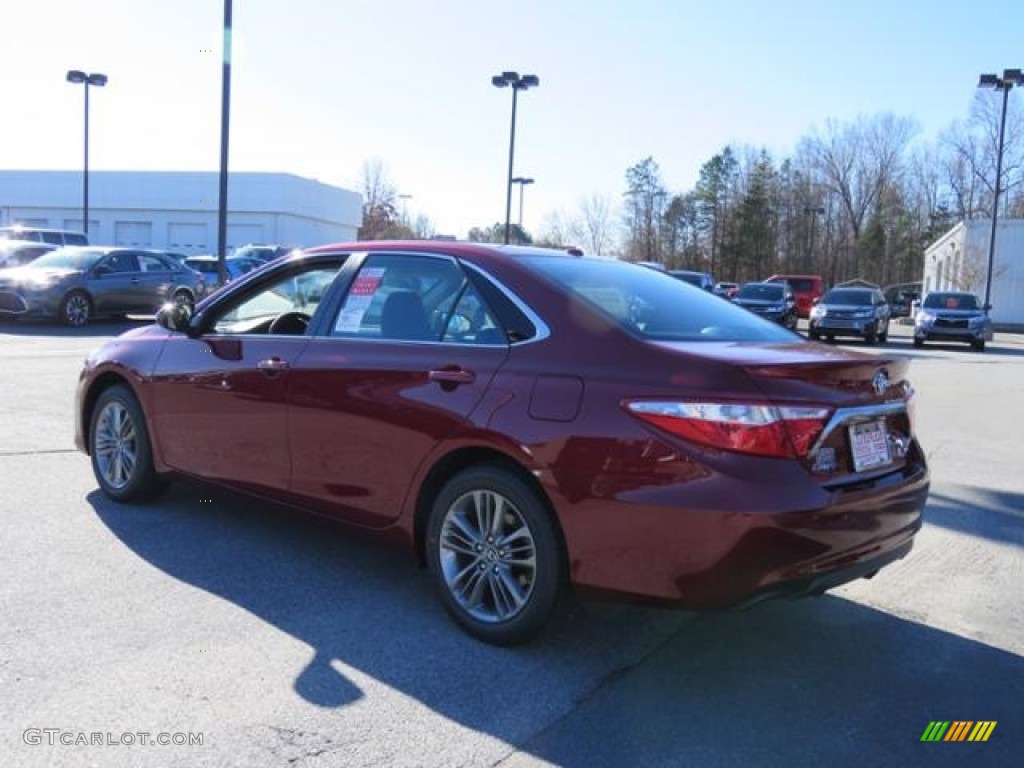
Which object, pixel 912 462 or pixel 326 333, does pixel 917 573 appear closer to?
pixel 912 462

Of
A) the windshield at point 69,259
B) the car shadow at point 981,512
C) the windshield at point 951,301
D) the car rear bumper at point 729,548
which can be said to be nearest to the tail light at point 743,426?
the car rear bumper at point 729,548

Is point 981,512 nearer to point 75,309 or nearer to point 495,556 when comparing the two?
point 495,556

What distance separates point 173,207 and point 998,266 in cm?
4848

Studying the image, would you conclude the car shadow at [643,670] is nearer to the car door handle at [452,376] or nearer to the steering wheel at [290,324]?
the steering wheel at [290,324]

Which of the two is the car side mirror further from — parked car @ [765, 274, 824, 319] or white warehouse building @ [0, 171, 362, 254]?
white warehouse building @ [0, 171, 362, 254]

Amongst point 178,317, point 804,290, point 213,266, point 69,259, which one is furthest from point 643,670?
point 804,290

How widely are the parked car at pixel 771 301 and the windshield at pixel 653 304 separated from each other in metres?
22.8

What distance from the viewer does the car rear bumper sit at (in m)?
3.27

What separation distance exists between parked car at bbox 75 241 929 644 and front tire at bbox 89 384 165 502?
0.51 metres

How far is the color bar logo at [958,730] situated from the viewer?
3.28m

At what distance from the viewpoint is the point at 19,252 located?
22031 mm

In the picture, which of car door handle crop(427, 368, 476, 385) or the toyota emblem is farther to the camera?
car door handle crop(427, 368, 476, 385)

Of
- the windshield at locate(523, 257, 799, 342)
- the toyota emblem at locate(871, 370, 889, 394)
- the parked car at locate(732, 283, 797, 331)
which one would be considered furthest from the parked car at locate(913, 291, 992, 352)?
the toyota emblem at locate(871, 370, 889, 394)

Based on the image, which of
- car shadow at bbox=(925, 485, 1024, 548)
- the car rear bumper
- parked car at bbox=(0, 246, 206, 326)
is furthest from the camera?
parked car at bbox=(0, 246, 206, 326)
